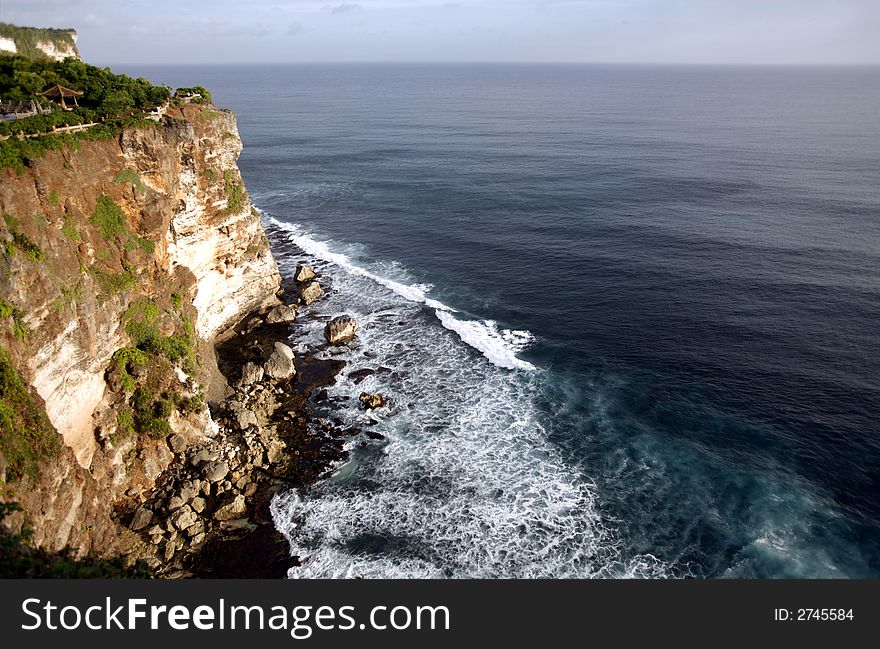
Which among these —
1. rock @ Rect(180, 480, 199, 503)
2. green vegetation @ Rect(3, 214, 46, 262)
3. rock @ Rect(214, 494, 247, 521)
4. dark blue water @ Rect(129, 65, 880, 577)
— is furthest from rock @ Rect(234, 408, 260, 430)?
green vegetation @ Rect(3, 214, 46, 262)

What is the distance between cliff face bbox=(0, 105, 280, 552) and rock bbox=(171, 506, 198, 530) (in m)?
3.26

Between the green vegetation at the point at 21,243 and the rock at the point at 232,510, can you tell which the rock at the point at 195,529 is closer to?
the rock at the point at 232,510

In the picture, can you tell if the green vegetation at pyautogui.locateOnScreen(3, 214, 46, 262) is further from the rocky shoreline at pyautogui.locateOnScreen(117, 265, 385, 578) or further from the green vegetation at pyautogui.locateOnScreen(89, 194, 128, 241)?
the rocky shoreline at pyautogui.locateOnScreen(117, 265, 385, 578)

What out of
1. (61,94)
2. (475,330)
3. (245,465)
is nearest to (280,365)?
(245,465)

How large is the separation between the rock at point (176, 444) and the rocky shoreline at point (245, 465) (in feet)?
0.25

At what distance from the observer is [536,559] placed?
112ft

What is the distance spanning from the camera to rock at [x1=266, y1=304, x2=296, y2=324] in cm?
6066

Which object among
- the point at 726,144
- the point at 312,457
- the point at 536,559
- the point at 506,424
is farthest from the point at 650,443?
the point at 726,144

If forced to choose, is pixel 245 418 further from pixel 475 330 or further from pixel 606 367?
pixel 606 367

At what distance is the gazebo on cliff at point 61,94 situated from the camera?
44.3m

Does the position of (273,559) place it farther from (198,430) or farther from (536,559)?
(536,559)

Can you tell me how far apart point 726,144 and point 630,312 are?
100 m

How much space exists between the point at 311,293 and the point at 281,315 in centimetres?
629

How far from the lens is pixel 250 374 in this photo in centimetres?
5022
